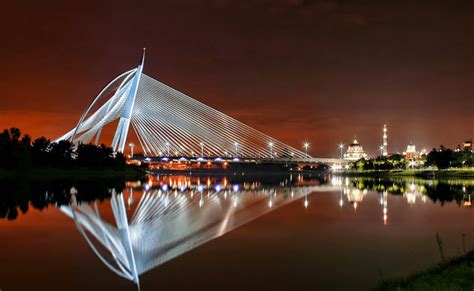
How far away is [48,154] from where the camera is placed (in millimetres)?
61000

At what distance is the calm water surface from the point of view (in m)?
10.2

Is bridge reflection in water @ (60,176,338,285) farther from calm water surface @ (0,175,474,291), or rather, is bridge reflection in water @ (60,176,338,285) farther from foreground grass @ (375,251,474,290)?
foreground grass @ (375,251,474,290)

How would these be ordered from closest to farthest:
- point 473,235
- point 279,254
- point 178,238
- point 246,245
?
point 279,254
point 246,245
point 178,238
point 473,235

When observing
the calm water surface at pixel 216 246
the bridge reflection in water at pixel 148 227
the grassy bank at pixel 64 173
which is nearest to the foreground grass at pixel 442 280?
the calm water surface at pixel 216 246

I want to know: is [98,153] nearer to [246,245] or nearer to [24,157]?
[24,157]

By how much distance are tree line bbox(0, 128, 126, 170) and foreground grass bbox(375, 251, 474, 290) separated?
53.9 meters

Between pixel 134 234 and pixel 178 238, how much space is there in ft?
Result: 5.51

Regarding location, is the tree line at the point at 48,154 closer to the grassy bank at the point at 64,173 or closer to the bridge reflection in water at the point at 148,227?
the grassy bank at the point at 64,173

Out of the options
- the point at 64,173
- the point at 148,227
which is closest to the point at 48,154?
the point at 64,173

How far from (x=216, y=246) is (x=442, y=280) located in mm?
6595

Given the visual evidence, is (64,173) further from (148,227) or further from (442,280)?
(442,280)

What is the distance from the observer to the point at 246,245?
14.0 metres

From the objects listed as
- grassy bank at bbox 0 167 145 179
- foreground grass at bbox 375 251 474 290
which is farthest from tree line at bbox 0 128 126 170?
foreground grass at bbox 375 251 474 290

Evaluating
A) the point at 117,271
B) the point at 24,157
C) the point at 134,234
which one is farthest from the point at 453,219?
the point at 24,157
